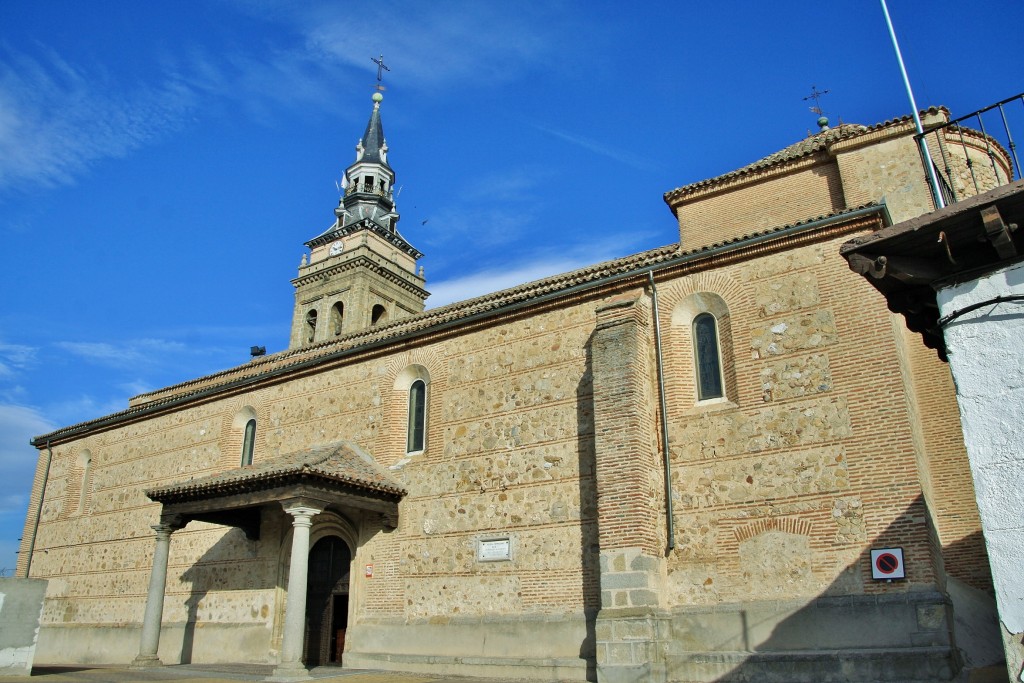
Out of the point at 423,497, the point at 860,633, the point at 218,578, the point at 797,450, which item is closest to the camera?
the point at 860,633

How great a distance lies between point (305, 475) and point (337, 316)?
1312 inches

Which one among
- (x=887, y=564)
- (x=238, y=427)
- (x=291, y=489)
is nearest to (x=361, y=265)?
(x=238, y=427)

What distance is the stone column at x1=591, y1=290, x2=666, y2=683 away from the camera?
11117 mm

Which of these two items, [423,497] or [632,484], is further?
[423,497]

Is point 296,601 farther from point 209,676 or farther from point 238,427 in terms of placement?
point 238,427

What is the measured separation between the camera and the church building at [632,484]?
10.8 m

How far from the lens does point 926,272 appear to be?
593 cm

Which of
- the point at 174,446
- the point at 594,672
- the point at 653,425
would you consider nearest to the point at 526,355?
the point at 653,425

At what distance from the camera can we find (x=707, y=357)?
1298 centimetres

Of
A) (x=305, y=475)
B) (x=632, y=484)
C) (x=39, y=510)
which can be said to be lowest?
(x=632, y=484)

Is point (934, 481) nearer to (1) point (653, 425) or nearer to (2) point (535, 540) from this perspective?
(1) point (653, 425)

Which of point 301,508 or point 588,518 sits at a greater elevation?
point 301,508

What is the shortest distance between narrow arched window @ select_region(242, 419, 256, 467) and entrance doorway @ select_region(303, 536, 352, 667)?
3.88 meters

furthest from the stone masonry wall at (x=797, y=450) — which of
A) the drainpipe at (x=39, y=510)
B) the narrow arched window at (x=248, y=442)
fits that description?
the drainpipe at (x=39, y=510)
